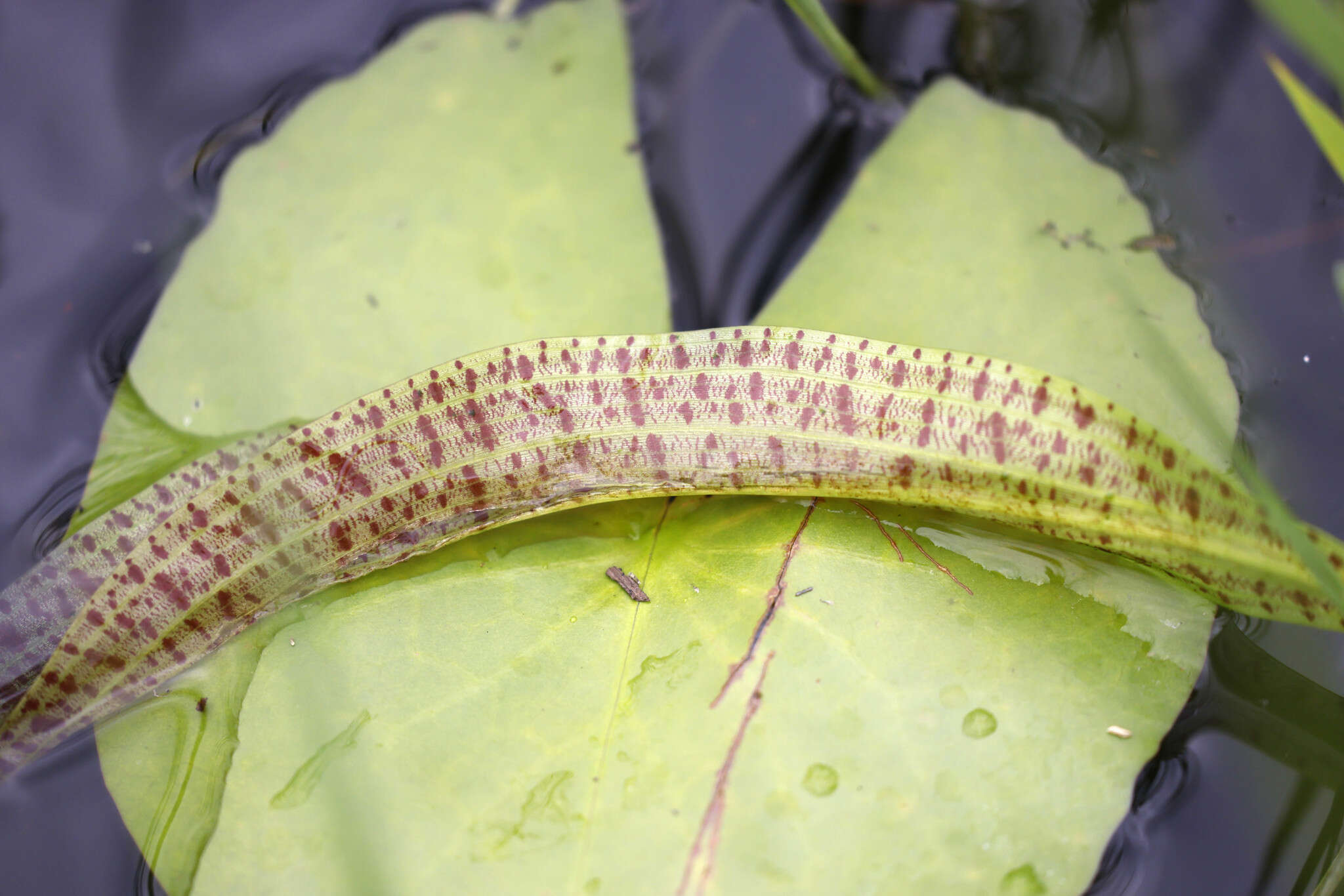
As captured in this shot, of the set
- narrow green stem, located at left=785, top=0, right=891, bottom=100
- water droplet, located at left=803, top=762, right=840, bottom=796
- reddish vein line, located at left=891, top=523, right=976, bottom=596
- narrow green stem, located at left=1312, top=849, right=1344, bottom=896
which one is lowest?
narrow green stem, located at left=1312, top=849, right=1344, bottom=896

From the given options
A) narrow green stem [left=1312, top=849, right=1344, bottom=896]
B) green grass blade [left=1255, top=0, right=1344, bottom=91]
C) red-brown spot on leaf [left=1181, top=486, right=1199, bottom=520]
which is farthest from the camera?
narrow green stem [left=1312, top=849, right=1344, bottom=896]

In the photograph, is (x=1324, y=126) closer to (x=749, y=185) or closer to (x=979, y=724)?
(x=979, y=724)

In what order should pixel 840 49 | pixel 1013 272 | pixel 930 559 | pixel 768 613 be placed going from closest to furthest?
1. pixel 768 613
2. pixel 930 559
3. pixel 1013 272
4. pixel 840 49

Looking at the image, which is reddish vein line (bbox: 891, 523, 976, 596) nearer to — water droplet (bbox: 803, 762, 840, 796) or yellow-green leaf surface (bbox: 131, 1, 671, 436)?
water droplet (bbox: 803, 762, 840, 796)

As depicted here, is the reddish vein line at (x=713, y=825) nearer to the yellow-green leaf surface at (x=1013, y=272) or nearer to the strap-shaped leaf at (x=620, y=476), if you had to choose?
the strap-shaped leaf at (x=620, y=476)

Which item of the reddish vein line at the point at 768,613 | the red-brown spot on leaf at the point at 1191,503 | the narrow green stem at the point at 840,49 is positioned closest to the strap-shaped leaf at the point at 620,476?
the red-brown spot on leaf at the point at 1191,503

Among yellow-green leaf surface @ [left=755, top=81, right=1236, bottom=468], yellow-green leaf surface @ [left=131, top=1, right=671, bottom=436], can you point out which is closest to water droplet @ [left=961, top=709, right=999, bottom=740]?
yellow-green leaf surface @ [left=755, top=81, right=1236, bottom=468]

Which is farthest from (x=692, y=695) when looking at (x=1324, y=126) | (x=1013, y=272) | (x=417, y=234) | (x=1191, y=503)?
(x=1324, y=126)
